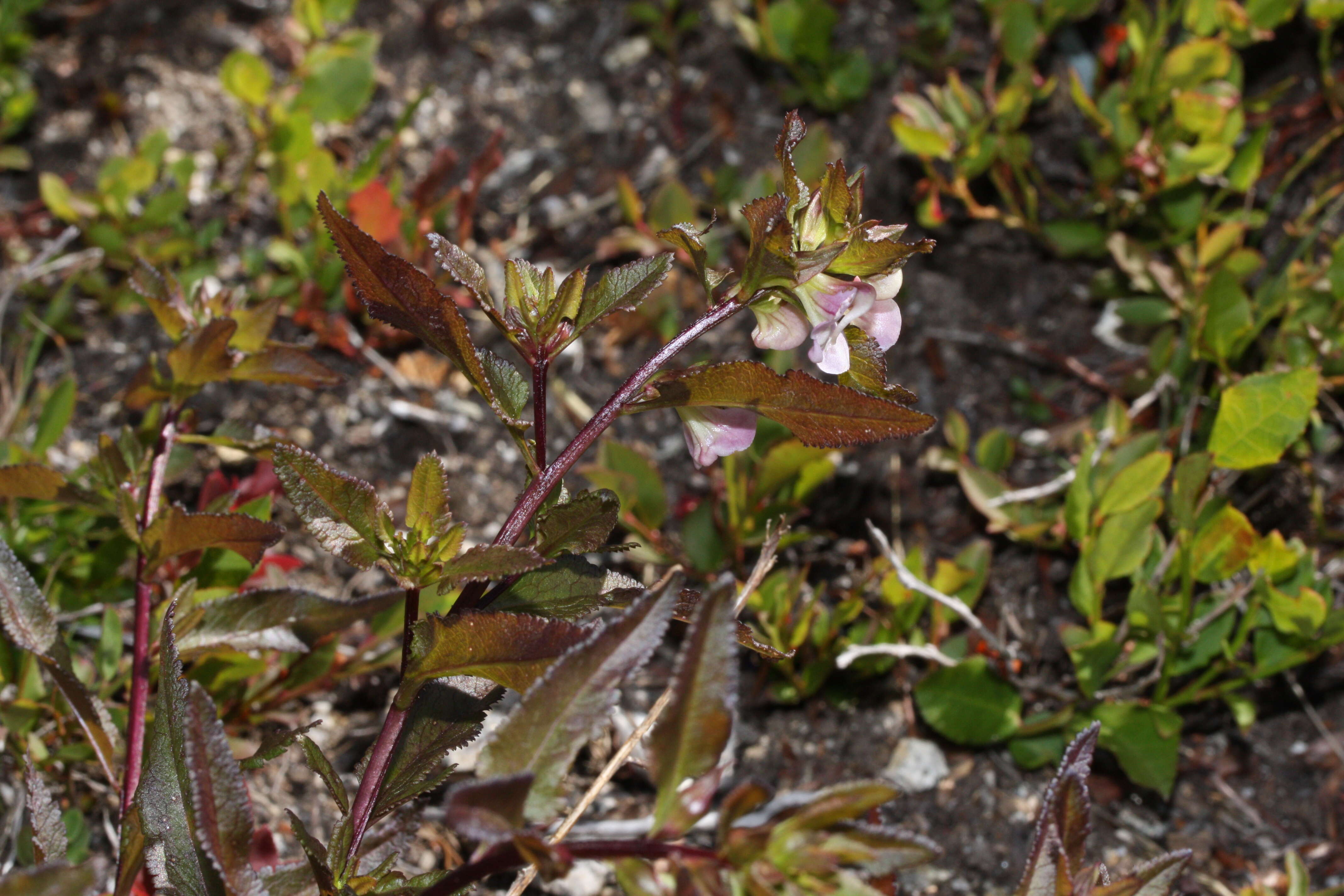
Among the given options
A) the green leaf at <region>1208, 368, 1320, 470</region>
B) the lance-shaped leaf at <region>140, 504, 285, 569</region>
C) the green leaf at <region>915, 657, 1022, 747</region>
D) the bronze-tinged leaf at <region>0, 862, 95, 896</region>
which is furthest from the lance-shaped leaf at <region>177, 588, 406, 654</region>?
the green leaf at <region>1208, 368, 1320, 470</region>

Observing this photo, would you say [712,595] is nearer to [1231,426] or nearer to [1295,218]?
[1231,426]

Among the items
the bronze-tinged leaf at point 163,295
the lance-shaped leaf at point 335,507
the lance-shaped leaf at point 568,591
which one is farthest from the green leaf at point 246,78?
the lance-shaped leaf at point 568,591

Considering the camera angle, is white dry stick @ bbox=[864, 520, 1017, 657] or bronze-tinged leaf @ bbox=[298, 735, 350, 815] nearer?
bronze-tinged leaf @ bbox=[298, 735, 350, 815]

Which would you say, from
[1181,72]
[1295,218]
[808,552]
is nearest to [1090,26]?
[1181,72]

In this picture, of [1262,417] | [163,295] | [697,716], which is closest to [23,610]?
[163,295]

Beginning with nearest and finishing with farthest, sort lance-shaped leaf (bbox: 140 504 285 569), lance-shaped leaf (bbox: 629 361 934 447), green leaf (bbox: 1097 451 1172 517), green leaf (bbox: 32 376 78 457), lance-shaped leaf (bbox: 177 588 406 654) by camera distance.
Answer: lance-shaped leaf (bbox: 629 361 934 447) < lance-shaped leaf (bbox: 140 504 285 569) < lance-shaped leaf (bbox: 177 588 406 654) < green leaf (bbox: 1097 451 1172 517) < green leaf (bbox: 32 376 78 457)

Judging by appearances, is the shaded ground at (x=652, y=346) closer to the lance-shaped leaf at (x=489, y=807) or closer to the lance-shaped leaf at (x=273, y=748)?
the lance-shaped leaf at (x=273, y=748)

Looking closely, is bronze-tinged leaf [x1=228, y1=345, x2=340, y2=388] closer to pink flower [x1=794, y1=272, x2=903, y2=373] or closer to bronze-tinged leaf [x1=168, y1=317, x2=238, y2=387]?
bronze-tinged leaf [x1=168, y1=317, x2=238, y2=387]
